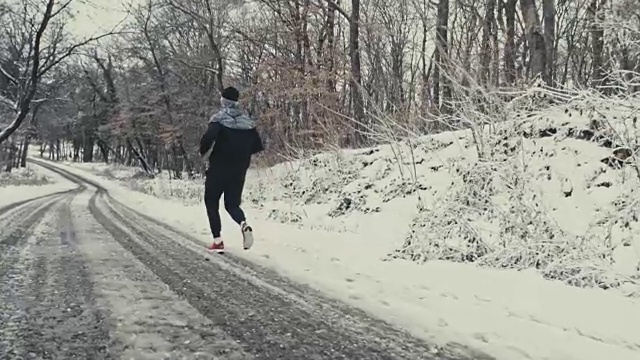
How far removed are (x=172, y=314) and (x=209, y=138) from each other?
114 inches

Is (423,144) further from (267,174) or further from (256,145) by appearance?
(267,174)

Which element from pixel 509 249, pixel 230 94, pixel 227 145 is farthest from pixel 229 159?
pixel 509 249

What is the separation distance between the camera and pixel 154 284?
13.9ft

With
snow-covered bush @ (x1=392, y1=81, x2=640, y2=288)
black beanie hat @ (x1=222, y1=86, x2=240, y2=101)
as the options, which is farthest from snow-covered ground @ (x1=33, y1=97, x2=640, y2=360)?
black beanie hat @ (x1=222, y1=86, x2=240, y2=101)

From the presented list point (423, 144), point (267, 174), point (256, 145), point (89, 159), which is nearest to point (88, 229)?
point (256, 145)

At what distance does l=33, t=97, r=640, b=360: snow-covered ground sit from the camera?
361 cm

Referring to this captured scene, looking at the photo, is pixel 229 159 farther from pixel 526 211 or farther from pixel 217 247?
pixel 526 211

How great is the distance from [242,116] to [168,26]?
28.9 m

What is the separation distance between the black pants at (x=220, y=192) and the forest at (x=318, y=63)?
3.47 meters

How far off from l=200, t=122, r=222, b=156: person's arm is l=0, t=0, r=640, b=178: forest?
3.52 metres

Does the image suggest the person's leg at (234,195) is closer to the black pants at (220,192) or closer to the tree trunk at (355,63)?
the black pants at (220,192)

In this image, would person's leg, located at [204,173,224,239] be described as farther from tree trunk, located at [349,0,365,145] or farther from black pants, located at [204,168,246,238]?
tree trunk, located at [349,0,365,145]

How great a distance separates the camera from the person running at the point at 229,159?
20.2ft

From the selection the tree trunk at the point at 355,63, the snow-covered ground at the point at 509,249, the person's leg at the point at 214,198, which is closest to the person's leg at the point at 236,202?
the person's leg at the point at 214,198
